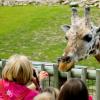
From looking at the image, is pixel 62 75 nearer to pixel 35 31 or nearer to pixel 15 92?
pixel 15 92

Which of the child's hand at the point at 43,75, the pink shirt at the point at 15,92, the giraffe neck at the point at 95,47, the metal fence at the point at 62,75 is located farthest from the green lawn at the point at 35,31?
the pink shirt at the point at 15,92

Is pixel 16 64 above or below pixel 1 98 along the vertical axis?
above

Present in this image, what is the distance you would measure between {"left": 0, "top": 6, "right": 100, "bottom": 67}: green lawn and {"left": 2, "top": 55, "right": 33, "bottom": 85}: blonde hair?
17.7ft

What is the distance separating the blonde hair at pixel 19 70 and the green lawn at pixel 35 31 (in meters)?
5.40

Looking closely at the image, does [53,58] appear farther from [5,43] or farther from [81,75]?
[81,75]

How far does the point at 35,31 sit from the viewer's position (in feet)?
49.9

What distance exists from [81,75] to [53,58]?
5.99 metres

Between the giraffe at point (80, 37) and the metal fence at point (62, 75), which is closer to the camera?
the metal fence at point (62, 75)

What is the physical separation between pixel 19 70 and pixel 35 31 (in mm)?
10482

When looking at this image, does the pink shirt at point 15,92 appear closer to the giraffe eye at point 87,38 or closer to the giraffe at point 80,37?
the giraffe at point 80,37

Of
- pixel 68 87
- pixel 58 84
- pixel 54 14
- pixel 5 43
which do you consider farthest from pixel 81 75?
pixel 54 14

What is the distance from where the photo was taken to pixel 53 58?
1143 centimetres

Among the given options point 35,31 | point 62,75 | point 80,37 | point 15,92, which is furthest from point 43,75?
point 35,31

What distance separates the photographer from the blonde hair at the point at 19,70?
4738 millimetres
